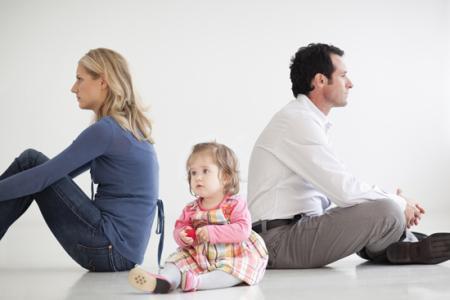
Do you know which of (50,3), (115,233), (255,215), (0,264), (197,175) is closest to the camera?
(197,175)

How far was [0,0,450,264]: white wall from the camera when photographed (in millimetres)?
8023

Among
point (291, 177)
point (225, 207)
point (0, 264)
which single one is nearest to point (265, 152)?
point (291, 177)

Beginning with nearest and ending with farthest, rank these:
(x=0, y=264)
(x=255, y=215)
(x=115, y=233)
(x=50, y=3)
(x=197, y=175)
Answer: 1. (x=197, y=175)
2. (x=115, y=233)
3. (x=255, y=215)
4. (x=0, y=264)
5. (x=50, y=3)

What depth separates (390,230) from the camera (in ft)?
10.5

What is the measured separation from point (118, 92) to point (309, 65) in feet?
2.85

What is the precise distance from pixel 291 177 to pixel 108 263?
820 millimetres

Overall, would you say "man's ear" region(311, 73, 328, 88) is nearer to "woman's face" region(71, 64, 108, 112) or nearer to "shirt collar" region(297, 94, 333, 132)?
"shirt collar" region(297, 94, 333, 132)

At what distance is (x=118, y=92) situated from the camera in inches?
124

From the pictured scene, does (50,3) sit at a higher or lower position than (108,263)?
higher

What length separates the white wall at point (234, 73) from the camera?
26.3 ft

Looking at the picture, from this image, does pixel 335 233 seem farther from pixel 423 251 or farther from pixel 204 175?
pixel 204 175

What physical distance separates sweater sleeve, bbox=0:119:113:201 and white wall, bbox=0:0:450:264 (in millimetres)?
4716

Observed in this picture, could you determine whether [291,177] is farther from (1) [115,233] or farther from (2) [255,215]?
(1) [115,233]

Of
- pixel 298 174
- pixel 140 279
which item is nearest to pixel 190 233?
pixel 140 279
